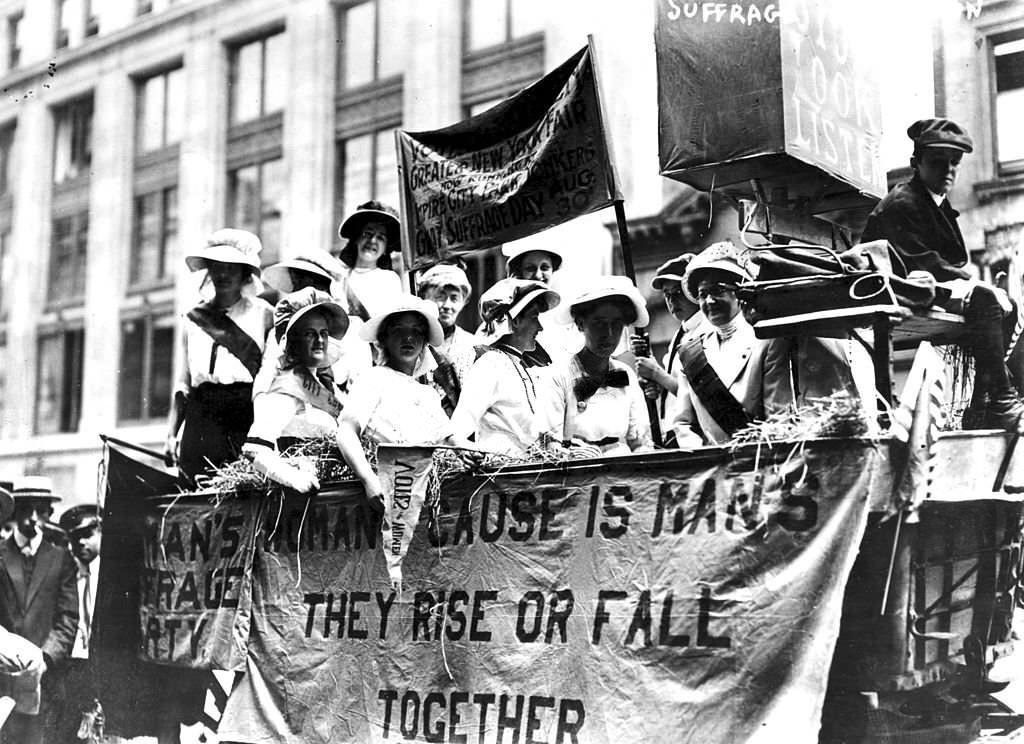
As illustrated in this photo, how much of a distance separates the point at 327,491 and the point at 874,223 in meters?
2.62

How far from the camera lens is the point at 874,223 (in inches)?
216

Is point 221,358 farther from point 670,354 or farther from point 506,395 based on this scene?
point 670,354

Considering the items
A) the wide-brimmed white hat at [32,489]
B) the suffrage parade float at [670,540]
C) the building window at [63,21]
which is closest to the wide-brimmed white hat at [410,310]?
the suffrage parade float at [670,540]

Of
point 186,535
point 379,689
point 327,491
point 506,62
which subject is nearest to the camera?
point 379,689

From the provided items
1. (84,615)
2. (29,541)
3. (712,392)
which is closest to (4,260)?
(29,541)

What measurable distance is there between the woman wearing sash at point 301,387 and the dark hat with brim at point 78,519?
134 inches

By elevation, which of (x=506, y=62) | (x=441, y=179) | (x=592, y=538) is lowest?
(x=592, y=538)

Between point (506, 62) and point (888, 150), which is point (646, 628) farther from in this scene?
point (506, 62)

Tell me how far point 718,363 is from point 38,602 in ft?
16.2

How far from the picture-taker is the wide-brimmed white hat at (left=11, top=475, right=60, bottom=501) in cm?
870

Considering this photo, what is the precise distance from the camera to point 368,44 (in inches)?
692

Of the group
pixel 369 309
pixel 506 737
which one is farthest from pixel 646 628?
pixel 369 309

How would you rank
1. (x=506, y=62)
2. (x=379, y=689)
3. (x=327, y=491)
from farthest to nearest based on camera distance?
(x=506, y=62) → (x=327, y=491) → (x=379, y=689)

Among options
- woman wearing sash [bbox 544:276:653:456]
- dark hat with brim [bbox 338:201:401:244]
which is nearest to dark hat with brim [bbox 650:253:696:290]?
woman wearing sash [bbox 544:276:653:456]
